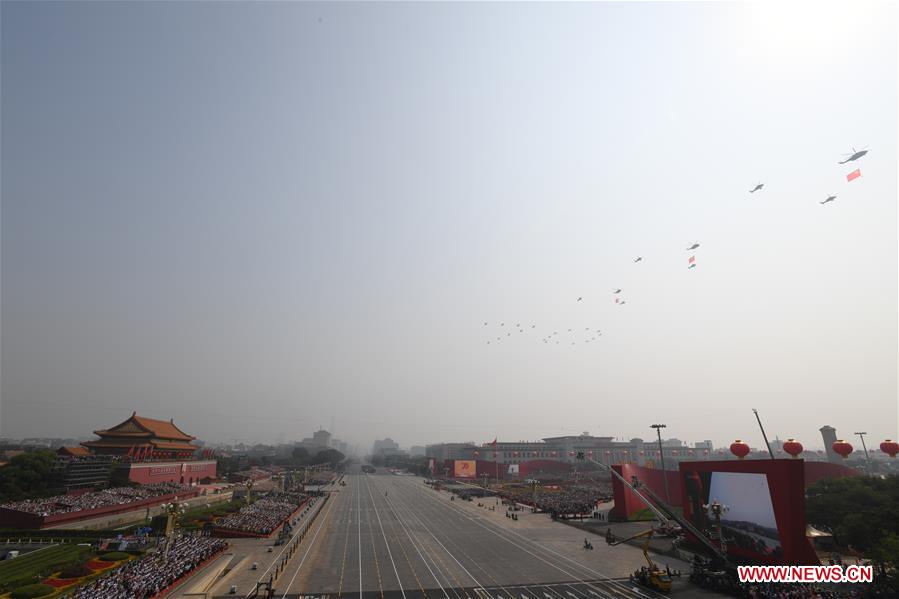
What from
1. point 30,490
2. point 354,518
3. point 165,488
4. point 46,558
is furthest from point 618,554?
point 30,490

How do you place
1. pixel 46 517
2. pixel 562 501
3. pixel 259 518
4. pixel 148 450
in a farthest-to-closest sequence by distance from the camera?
pixel 148 450 → pixel 562 501 → pixel 259 518 → pixel 46 517

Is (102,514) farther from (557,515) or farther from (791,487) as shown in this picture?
(791,487)

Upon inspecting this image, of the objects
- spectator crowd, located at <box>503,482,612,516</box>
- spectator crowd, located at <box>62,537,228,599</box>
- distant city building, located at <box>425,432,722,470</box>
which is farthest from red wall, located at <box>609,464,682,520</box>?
distant city building, located at <box>425,432,722,470</box>

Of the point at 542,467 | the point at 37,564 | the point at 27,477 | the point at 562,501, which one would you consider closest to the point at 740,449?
the point at 562,501

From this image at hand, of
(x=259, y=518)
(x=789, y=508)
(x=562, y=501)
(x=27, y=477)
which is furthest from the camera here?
(x=562, y=501)

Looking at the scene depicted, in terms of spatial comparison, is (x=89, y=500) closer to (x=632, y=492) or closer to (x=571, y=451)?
(x=632, y=492)

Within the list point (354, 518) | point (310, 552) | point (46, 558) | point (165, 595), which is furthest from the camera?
point (354, 518)

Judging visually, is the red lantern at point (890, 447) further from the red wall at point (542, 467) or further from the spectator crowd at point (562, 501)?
the red wall at point (542, 467)

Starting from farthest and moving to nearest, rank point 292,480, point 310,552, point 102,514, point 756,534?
point 292,480
point 102,514
point 310,552
point 756,534
